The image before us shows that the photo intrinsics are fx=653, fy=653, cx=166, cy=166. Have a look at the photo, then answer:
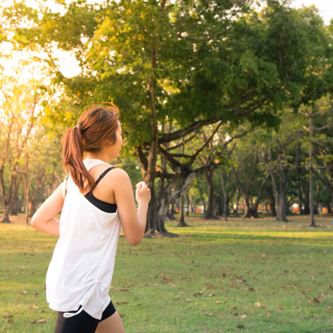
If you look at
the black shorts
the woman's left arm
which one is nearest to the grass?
the woman's left arm

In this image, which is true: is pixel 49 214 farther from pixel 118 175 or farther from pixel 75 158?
pixel 118 175

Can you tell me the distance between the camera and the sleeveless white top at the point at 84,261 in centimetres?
327

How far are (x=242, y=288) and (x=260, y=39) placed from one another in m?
17.0

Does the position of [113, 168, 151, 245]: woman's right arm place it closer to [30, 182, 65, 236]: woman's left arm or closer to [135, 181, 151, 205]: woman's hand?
[135, 181, 151, 205]: woman's hand

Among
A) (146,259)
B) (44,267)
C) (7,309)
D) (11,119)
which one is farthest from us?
(11,119)

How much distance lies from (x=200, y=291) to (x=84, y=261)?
8.47m

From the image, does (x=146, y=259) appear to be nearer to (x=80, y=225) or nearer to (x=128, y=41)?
Answer: (x=128, y=41)

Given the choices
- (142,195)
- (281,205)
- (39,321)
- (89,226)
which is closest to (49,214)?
(89,226)

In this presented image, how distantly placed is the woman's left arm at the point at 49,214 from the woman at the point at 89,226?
20 cm

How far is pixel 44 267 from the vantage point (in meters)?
15.7

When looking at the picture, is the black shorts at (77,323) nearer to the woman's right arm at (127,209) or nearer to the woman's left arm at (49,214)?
the woman's right arm at (127,209)

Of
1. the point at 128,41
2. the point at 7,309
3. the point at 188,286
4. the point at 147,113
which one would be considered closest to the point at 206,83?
the point at 147,113

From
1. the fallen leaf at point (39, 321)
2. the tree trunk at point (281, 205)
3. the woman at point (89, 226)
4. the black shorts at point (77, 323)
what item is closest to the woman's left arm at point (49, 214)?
the woman at point (89, 226)

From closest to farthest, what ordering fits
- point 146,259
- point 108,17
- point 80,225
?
point 80,225, point 146,259, point 108,17
